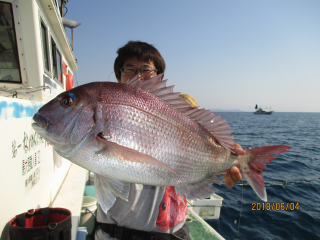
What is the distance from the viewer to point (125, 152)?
1.24m

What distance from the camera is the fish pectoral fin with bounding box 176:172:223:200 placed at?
161cm

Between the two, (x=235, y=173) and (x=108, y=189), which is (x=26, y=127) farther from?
(x=235, y=173)

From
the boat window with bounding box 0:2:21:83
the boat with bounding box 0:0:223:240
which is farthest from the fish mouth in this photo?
the boat window with bounding box 0:2:21:83

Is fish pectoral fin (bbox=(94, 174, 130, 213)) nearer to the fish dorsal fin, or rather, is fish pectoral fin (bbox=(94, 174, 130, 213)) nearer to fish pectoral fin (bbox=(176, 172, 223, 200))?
fish pectoral fin (bbox=(176, 172, 223, 200))

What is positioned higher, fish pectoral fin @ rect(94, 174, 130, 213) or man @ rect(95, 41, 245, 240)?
fish pectoral fin @ rect(94, 174, 130, 213)

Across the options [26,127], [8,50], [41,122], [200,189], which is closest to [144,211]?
[200,189]

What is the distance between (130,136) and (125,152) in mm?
113

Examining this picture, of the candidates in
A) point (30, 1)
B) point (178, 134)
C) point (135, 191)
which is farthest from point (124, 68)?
point (30, 1)

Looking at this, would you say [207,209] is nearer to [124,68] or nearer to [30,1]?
[124,68]

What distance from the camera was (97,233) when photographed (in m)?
2.10

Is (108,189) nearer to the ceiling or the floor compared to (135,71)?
nearer to the floor

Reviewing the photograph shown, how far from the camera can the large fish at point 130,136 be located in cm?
122
